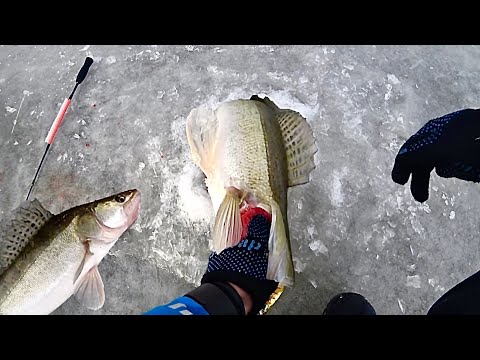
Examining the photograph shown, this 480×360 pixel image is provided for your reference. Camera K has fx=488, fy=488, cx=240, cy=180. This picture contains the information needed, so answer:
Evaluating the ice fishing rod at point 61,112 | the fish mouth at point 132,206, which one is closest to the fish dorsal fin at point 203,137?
the fish mouth at point 132,206

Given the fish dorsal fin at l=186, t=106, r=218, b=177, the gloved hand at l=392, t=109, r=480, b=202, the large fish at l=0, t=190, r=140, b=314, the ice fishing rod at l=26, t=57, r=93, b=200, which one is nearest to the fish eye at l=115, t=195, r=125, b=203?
the large fish at l=0, t=190, r=140, b=314

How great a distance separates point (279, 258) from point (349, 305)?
0.34 meters

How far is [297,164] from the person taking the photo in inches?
55.2

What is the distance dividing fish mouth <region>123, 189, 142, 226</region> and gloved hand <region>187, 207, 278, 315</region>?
27 centimetres

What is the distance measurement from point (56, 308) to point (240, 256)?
58 centimetres

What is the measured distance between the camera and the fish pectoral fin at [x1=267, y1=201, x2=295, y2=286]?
1.26 meters

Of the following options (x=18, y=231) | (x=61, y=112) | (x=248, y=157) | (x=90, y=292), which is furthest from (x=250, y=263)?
(x=61, y=112)

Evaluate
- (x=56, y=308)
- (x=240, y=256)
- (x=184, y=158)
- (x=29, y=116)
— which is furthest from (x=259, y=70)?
(x=56, y=308)

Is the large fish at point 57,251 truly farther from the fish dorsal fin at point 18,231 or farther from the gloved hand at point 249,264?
the gloved hand at point 249,264

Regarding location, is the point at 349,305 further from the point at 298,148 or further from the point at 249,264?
the point at 298,148

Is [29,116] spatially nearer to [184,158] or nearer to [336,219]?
[184,158]

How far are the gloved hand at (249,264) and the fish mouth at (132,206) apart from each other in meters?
0.27

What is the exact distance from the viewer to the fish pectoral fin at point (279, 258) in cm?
126

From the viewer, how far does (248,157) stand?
1365mm
